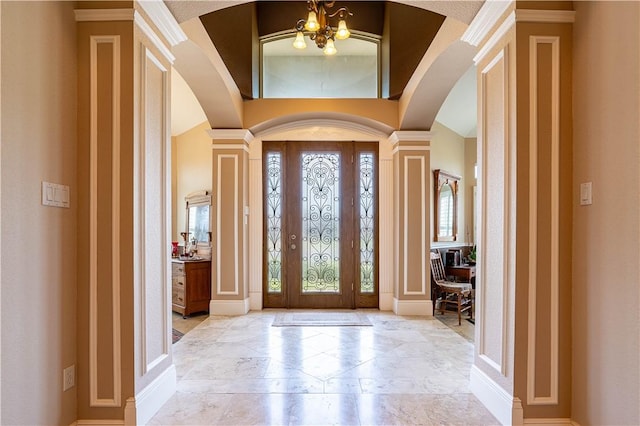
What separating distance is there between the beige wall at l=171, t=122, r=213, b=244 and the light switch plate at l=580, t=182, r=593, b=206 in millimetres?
5522

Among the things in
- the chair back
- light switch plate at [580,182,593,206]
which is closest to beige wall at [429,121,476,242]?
the chair back

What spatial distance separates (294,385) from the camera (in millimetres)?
2783

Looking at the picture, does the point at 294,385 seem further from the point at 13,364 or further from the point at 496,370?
the point at 13,364

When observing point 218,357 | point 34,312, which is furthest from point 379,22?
point 34,312

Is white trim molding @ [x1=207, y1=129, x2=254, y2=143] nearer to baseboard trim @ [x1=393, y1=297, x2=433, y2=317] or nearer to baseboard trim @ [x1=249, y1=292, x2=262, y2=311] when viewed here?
baseboard trim @ [x1=249, y1=292, x2=262, y2=311]

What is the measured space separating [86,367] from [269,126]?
386 centimetres

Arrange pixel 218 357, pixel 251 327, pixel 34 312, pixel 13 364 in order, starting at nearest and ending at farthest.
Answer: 1. pixel 13 364
2. pixel 34 312
3. pixel 218 357
4. pixel 251 327

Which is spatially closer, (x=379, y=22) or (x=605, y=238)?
(x=605, y=238)

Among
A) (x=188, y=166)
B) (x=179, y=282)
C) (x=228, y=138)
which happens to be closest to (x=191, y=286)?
(x=179, y=282)

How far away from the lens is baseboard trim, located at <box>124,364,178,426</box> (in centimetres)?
211

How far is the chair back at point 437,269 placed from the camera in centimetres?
533

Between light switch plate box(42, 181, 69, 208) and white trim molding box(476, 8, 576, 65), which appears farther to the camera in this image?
white trim molding box(476, 8, 576, 65)

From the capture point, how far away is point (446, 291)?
508cm

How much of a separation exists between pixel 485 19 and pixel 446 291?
3636 mm
